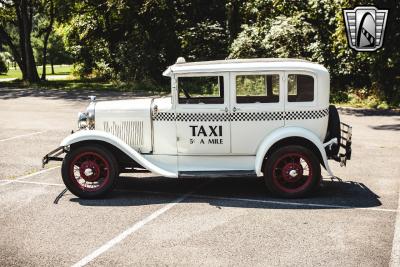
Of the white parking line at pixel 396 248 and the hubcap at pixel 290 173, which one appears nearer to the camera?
the white parking line at pixel 396 248

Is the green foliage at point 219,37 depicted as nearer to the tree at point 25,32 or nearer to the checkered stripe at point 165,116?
the tree at point 25,32

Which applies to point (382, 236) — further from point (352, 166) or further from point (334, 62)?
point (334, 62)

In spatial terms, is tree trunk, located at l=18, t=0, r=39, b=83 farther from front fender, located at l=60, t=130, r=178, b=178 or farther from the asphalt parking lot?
front fender, located at l=60, t=130, r=178, b=178

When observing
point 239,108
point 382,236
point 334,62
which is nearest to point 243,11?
point 334,62

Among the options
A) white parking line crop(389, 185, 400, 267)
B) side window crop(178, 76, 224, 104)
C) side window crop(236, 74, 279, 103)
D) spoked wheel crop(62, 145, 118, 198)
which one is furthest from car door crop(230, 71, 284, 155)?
white parking line crop(389, 185, 400, 267)

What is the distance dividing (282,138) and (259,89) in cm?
87

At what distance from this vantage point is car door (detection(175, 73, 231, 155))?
7.30 metres

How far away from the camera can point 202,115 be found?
24.0 ft

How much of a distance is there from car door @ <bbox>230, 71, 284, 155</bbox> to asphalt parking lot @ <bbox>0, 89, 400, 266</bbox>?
0.98 meters

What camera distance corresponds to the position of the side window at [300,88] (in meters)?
7.24

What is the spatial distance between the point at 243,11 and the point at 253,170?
69.1 ft

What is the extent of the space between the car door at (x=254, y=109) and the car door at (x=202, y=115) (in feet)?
0.42

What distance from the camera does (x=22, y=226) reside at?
6.32 metres

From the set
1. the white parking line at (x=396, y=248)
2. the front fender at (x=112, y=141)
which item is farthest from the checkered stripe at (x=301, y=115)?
the front fender at (x=112, y=141)
